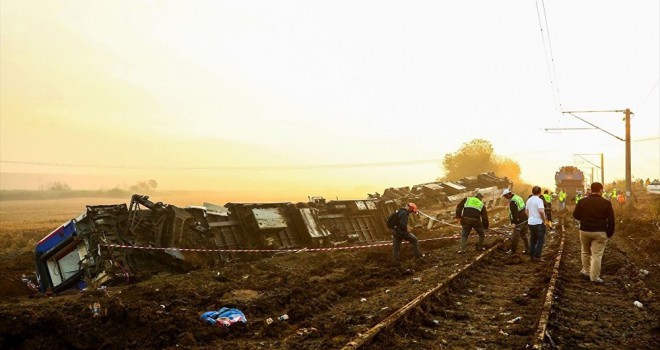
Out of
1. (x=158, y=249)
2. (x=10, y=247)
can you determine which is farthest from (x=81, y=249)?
(x=10, y=247)

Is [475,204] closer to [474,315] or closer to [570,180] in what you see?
[474,315]

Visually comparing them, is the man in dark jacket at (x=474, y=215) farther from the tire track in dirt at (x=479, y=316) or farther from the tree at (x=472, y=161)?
the tree at (x=472, y=161)

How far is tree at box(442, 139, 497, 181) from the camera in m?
80.0

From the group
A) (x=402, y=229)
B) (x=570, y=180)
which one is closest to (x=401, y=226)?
(x=402, y=229)

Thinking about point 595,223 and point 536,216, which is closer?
point 595,223

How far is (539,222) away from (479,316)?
18.2ft

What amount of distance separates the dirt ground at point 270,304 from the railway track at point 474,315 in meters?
0.07

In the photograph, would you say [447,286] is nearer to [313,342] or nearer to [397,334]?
[397,334]

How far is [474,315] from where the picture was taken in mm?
6934

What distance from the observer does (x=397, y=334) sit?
19.1 feet

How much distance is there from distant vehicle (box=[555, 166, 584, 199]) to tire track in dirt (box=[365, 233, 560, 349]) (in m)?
32.6

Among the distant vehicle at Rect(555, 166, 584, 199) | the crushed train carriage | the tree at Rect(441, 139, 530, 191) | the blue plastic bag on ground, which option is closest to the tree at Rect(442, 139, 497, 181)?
the tree at Rect(441, 139, 530, 191)

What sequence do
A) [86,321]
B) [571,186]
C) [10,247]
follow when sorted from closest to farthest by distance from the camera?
[86,321] → [10,247] → [571,186]

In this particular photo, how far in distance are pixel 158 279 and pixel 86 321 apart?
5.59 m
